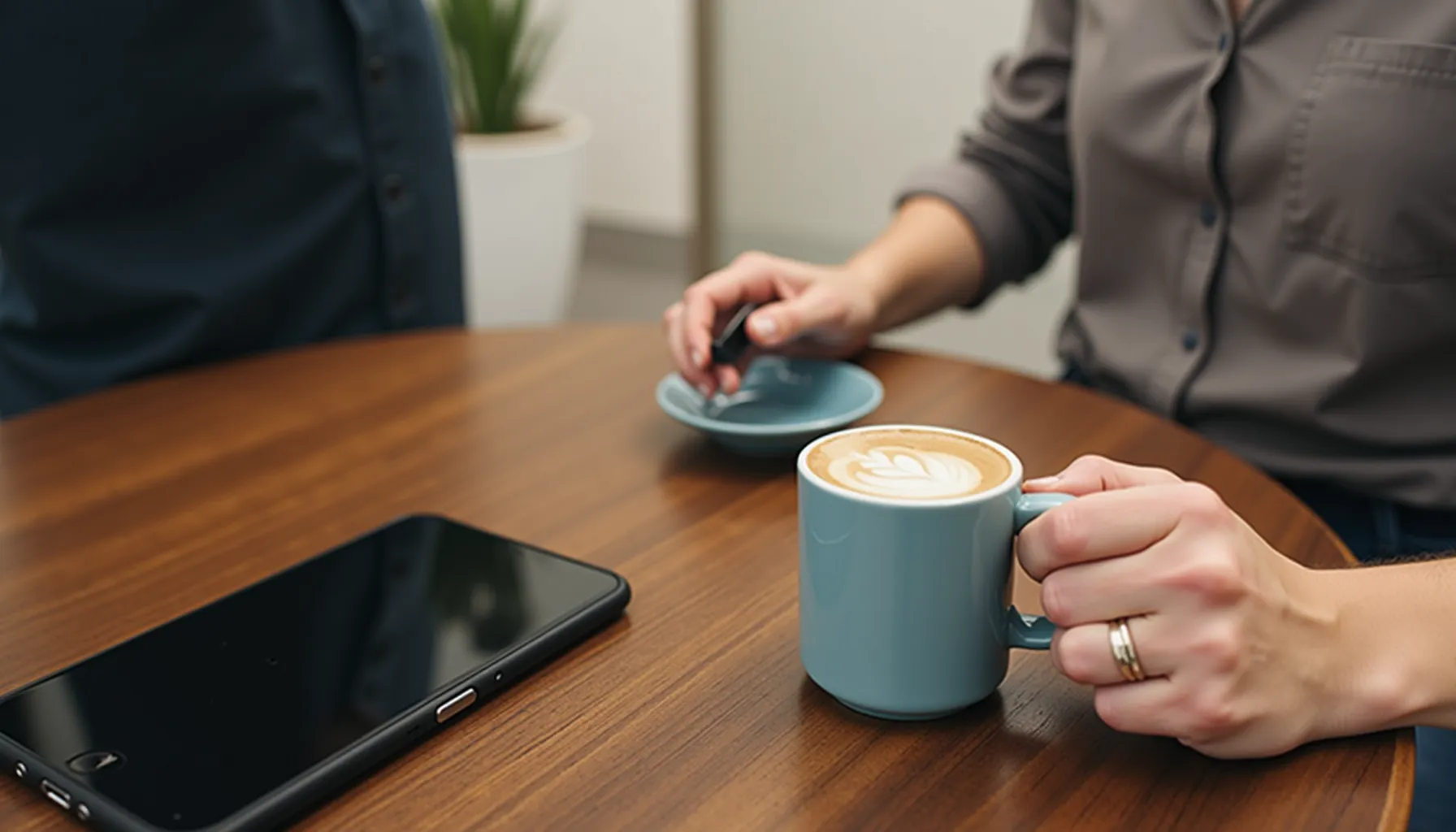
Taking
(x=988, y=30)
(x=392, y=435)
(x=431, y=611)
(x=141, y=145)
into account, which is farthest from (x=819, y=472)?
(x=988, y=30)

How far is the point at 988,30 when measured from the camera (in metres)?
2.20

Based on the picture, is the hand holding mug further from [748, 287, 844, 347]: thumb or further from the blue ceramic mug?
[748, 287, 844, 347]: thumb

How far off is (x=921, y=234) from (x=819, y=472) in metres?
0.55

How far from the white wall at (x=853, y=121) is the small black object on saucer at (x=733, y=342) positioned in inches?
57.6

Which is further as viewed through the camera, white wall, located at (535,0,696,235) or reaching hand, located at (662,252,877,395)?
white wall, located at (535,0,696,235)

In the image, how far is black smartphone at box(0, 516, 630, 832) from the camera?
0.48 meters

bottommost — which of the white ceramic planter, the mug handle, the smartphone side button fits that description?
the white ceramic planter

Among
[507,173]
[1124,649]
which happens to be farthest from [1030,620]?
[507,173]

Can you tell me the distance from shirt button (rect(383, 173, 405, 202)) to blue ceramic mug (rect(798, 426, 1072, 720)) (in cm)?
72

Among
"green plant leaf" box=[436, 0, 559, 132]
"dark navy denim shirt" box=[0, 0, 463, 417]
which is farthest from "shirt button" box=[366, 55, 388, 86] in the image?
"green plant leaf" box=[436, 0, 559, 132]

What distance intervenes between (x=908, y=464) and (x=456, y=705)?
0.22m

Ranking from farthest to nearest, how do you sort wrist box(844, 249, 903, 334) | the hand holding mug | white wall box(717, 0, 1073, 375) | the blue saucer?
white wall box(717, 0, 1073, 375) → wrist box(844, 249, 903, 334) → the blue saucer → the hand holding mug

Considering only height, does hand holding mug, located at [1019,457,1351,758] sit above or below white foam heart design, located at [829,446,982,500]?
below

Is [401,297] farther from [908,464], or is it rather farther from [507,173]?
[507,173]
